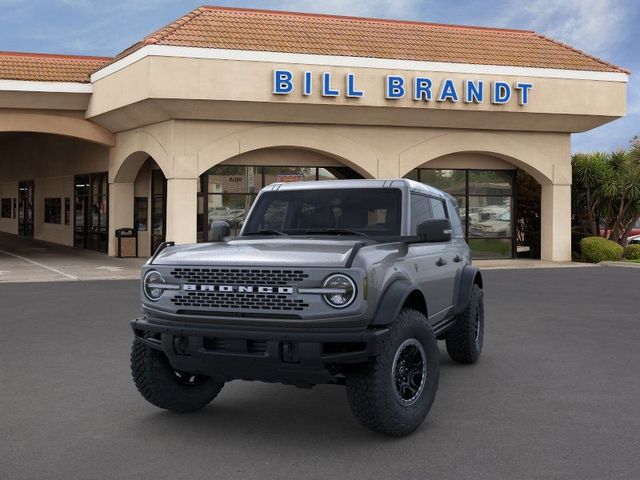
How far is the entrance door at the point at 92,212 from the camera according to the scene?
29484mm

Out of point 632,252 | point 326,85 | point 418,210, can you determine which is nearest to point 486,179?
point 632,252

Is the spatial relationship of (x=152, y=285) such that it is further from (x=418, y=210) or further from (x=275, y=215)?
(x=418, y=210)

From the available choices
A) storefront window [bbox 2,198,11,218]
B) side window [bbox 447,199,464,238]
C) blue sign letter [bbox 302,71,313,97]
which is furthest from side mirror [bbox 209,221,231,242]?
storefront window [bbox 2,198,11,218]

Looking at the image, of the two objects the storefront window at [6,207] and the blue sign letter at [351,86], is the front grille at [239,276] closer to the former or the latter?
the blue sign letter at [351,86]

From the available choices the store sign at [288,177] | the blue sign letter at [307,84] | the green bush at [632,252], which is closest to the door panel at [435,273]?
the blue sign letter at [307,84]

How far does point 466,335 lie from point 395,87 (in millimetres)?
15977

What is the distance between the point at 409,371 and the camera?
226 inches

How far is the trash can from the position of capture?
2697 cm

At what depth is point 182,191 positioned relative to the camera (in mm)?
22906

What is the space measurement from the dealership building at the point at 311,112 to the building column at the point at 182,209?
0.14ft

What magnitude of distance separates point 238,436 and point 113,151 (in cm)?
2313

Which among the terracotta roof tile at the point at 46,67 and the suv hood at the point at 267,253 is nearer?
the suv hood at the point at 267,253

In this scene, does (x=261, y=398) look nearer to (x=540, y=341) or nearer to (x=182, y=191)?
(x=540, y=341)

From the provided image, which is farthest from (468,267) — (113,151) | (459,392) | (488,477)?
(113,151)
